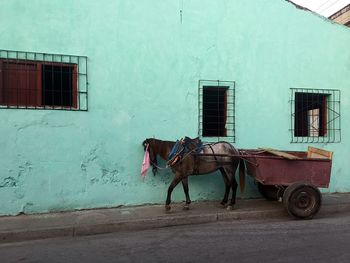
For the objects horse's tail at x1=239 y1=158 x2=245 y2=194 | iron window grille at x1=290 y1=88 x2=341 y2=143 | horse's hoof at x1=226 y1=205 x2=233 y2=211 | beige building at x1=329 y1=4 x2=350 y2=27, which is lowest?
horse's hoof at x1=226 y1=205 x2=233 y2=211

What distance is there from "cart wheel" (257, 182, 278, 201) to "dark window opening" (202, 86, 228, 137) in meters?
1.46

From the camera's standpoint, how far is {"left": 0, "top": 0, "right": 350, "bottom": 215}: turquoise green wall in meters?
8.19

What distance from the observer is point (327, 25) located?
1045cm

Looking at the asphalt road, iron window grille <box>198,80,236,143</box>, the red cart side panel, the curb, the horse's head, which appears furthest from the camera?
iron window grille <box>198,80,236,143</box>

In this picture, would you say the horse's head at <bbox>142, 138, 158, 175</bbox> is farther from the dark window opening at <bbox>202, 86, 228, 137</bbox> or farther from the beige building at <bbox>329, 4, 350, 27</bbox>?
the beige building at <bbox>329, 4, 350, 27</bbox>

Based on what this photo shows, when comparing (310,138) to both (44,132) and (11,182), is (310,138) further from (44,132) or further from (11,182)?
(11,182)

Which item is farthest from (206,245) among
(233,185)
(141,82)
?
(141,82)

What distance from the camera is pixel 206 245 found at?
6312mm

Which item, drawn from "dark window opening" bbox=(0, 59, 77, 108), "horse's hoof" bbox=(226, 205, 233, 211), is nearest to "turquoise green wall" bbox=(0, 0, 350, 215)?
"dark window opening" bbox=(0, 59, 77, 108)

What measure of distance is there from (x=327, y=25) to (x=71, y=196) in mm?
7130

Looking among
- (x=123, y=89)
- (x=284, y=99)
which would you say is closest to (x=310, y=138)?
(x=284, y=99)

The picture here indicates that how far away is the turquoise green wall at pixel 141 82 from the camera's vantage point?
819 cm

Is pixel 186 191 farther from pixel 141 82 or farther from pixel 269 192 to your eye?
pixel 141 82

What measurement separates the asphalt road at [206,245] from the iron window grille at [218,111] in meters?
2.44
